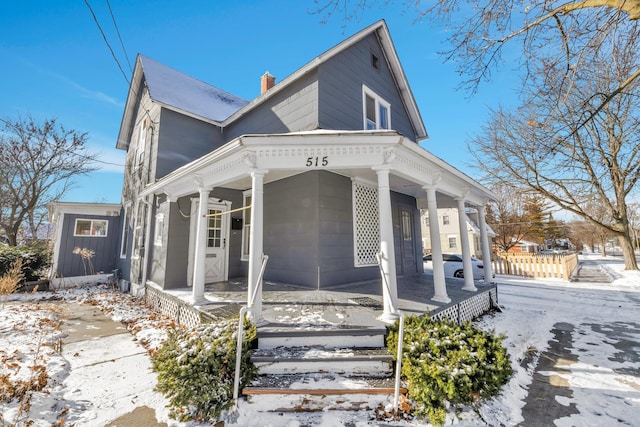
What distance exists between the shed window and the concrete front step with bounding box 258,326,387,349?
12.3m

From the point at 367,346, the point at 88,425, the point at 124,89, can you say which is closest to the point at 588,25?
the point at 367,346

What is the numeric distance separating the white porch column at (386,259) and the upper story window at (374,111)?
4570mm

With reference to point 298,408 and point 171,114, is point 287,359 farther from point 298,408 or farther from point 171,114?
point 171,114

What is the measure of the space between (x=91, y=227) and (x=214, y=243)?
7.95 meters

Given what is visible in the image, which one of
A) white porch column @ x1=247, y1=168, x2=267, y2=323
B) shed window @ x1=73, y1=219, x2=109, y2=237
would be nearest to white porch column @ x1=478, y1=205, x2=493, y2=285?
white porch column @ x1=247, y1=168, x2=267, y2=323

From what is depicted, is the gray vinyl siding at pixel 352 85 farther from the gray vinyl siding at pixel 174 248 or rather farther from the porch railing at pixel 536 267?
the porch railing at pixel 536 267

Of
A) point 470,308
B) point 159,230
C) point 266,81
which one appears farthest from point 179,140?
point 470,308

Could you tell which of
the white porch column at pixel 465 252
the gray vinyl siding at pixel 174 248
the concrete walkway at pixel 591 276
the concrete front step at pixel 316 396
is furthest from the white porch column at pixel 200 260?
the concrete walkway at pixel 591 276

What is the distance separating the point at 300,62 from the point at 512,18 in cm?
499

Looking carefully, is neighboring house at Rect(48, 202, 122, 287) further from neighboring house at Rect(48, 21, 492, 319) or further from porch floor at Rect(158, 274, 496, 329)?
porch floor at Rect(158, 274, 496, 329)

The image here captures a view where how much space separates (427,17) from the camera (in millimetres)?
4441

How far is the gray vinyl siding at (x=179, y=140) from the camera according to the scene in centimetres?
852

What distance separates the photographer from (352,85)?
8.00 metres

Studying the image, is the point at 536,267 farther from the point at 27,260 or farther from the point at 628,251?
the point at 27,260
